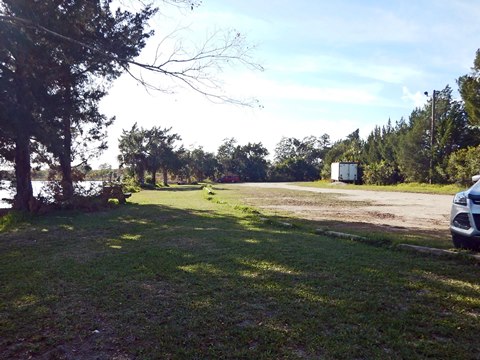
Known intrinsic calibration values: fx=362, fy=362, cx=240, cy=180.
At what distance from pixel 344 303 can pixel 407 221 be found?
7.87 m

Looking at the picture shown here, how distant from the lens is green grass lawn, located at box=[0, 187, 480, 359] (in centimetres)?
272

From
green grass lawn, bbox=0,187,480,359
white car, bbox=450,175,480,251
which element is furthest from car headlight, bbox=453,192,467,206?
green grass lawn, bbox=0,187,480,359

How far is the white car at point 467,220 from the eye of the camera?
217 inches

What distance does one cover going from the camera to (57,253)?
6234mm

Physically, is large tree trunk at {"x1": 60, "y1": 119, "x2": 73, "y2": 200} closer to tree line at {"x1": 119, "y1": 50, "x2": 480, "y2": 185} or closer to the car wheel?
the car wheel

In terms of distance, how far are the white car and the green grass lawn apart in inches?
23.6

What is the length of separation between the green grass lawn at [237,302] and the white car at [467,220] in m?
0.60

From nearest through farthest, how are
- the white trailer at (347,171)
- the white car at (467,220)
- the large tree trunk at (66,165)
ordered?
the white car at (467,220) < the large tree trunk at (66,165) < the white trailer at (347,171)

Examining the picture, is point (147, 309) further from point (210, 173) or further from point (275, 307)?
point (210, 173)

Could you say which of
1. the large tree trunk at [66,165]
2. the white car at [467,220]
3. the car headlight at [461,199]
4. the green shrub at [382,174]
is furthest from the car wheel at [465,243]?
the green shrub at [382,174]

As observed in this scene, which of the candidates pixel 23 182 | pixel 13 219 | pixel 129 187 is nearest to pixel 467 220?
pixel 13 219

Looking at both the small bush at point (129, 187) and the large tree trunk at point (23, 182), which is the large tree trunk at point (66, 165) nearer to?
the large tree trunk at point (23, 182)

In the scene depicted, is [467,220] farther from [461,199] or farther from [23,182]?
[23,182]

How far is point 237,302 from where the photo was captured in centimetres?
361
